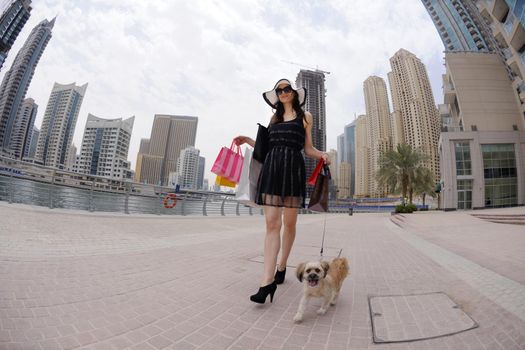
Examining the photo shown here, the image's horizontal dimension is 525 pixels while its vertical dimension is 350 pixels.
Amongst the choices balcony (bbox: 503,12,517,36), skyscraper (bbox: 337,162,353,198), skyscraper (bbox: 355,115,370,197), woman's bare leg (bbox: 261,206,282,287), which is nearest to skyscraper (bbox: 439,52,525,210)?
balcony (bbox: 503,12,517,36)

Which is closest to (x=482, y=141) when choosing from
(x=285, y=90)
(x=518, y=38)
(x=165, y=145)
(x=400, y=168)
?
(x=400, y=168)

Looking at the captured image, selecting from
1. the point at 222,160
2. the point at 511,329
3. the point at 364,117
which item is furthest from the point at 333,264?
the point at 364,117

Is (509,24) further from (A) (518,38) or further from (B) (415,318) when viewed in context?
(B) (415,318)

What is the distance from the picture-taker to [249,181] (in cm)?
254

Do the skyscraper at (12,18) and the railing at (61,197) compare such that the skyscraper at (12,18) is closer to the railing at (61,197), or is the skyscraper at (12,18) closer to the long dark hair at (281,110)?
the long dark hair at (281,110)

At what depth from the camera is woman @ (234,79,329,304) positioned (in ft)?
7.16

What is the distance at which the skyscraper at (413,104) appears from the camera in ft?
223

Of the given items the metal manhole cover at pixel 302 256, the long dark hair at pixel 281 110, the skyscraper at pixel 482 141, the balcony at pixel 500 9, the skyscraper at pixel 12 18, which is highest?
the balcony at pixel 500 9

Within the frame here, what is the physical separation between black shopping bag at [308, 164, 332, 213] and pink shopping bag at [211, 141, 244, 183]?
1.07m

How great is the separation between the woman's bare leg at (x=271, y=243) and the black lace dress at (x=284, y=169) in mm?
100

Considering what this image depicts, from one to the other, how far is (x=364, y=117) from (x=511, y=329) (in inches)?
4705

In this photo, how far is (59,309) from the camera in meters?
1.60

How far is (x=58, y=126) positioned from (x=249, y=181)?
106m

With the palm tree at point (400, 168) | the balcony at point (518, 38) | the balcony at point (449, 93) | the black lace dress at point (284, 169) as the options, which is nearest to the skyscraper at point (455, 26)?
the balcony at point (449, 93)
